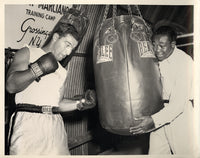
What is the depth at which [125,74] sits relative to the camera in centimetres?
155

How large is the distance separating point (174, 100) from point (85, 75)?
0.65 meters

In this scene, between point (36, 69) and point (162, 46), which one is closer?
point (36, 69)

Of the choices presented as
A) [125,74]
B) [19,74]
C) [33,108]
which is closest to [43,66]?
[19,74]

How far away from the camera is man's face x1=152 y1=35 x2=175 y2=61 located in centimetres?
177

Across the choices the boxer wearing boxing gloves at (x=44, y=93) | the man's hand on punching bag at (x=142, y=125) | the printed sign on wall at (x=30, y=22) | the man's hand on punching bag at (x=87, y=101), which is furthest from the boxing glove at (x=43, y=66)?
the man's hand on punching bag at (x=142, y=125)

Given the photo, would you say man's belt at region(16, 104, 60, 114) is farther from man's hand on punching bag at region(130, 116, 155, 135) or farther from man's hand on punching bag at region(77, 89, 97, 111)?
man's hand on punching bag at region(130, 116, 155, 135)

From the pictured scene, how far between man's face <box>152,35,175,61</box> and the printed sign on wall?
648mm

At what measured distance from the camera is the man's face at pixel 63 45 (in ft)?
5.82

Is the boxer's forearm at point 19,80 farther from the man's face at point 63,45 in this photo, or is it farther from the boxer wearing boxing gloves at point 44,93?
the man's face at point 63,45

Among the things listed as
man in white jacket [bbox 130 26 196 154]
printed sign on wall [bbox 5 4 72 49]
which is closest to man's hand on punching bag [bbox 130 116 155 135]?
man in white jacket [bbox 130 26 196 154]

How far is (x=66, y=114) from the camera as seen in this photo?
5.96 feet

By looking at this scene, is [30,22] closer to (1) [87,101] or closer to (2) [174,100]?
(1) [87,101]

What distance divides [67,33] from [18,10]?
1.19ft

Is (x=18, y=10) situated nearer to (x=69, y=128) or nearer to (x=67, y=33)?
(x=67, y=33)
